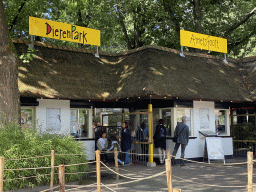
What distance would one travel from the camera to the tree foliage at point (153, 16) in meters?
19.8

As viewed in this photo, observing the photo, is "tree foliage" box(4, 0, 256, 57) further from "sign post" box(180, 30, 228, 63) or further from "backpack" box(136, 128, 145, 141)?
"backpack" box(136, 128, 145, 141)

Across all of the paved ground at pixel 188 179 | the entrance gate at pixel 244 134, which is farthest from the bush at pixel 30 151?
the entrance gate at pixel 244 134

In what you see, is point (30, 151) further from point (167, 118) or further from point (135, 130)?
point (167, 118)

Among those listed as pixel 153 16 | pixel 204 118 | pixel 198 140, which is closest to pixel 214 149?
pixel 198 140

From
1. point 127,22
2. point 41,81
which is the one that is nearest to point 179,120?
point 41,81

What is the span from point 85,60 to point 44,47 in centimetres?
195

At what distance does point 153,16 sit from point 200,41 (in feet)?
20.5

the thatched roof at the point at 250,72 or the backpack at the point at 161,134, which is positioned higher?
the thatched roof at the point at 250,72

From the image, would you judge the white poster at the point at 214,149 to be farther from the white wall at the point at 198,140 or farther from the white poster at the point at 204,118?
the white poster at the point at 204,118

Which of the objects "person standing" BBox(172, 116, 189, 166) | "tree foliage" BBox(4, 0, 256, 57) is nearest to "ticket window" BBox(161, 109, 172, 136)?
"person standing" BBox(172, 116, 189, 166)

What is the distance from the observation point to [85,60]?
14859 millimetres

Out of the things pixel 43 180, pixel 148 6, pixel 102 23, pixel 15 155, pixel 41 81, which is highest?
pixel 148 6

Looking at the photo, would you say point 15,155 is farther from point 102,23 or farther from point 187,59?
point 102,23

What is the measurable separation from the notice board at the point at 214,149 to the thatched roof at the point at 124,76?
1815 millimetres
